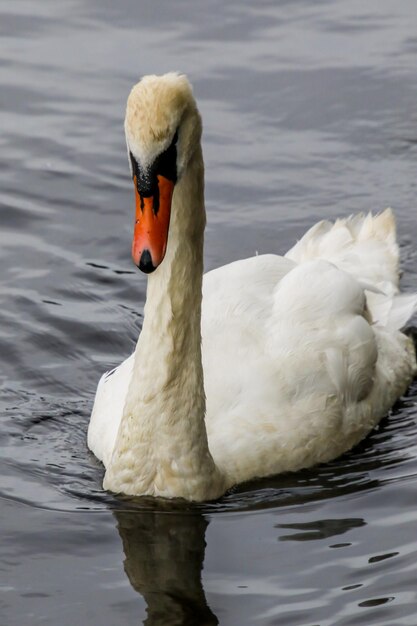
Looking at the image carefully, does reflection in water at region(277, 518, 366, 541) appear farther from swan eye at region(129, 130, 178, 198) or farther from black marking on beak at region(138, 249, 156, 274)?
swan eye at region(129, 130, 178, 198)

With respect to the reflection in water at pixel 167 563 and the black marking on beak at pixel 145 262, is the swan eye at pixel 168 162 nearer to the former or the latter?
the black marking on beak at pixel 145 262

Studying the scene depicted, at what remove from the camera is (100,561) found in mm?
7785


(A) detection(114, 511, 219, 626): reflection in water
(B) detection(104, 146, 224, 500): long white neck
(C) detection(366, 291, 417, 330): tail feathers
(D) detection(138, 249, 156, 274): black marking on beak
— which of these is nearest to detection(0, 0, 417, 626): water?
(A) detection(114, 511, 219, 626): reflection in water

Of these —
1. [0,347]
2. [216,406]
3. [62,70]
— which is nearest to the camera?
[216,406]

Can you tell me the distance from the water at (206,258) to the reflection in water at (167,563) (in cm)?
1

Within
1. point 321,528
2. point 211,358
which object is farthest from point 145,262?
point 321,528

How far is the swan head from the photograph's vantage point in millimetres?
7277

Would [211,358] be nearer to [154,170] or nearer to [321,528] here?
[321,528]

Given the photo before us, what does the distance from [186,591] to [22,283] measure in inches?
158

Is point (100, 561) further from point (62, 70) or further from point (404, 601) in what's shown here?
point (62, 70)

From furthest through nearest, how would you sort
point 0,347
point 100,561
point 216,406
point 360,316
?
point 0,347 < point 360,316 < point 216,406 < point 100,561

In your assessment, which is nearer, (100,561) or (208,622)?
(208,622)

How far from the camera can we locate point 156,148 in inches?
288

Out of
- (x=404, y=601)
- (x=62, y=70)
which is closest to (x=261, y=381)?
(x=404, y=601)
